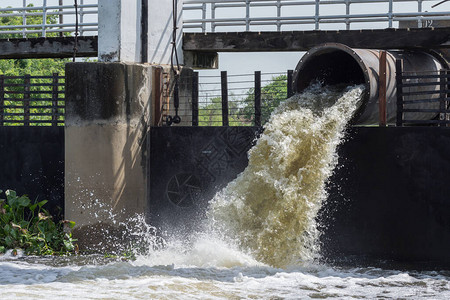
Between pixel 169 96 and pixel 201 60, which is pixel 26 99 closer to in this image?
pixel 169 96

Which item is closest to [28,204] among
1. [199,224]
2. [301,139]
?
[199,224]

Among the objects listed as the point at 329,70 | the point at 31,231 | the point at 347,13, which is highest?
the point at 347,13

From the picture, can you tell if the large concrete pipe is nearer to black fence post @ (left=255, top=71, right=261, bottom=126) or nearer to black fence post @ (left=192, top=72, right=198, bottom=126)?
black fence post @ (left=255, top=71, right=261, bottom=126)

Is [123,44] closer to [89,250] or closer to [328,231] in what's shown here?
[89,250]

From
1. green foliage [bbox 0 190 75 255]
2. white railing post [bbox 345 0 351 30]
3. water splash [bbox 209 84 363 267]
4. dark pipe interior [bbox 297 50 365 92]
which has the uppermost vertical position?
white railing post [bbox 345 0 351 30]

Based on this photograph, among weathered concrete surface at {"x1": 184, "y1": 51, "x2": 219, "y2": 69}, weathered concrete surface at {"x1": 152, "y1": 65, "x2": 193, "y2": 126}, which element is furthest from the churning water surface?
weathered concrete surface at {"x1": 184, "y1": 51, "x2": 219, "y2": 69}

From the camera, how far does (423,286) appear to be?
12.1 metres

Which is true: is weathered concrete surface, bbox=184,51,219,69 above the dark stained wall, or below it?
above

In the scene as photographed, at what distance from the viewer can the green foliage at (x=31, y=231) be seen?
49.8ft

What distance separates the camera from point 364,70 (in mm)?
14266

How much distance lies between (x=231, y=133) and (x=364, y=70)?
2685 mm

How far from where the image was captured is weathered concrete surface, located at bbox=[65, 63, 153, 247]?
15.2 meters

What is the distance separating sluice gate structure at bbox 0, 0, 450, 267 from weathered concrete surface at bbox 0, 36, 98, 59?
5.50ft

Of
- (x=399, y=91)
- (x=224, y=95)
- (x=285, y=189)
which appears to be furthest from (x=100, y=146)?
(x=399, y=91)
